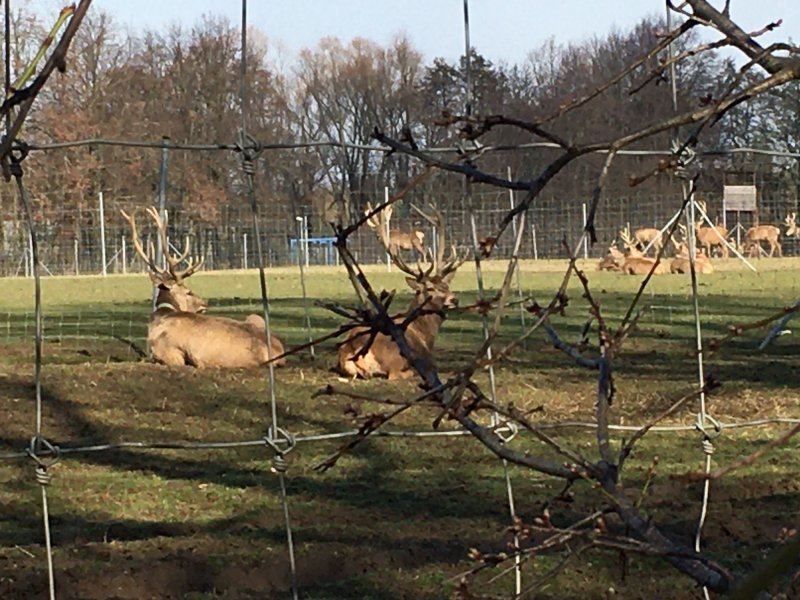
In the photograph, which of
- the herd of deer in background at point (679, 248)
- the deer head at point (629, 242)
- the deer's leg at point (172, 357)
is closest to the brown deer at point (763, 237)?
the herd of deer in background at point (679, 248)

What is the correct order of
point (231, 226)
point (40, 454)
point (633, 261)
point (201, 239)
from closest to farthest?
point (40, 454) → point (201, 239) → point (231, 226) → point (633, 261)

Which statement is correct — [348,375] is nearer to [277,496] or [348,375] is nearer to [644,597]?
[277,496]

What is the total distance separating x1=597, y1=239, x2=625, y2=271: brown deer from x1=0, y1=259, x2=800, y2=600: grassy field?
18.5 m

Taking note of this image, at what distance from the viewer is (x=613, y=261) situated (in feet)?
111

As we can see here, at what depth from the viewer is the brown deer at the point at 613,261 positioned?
33.5 metres

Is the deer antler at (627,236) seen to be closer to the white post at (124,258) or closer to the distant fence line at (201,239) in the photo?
the distant fence line at (201,239)

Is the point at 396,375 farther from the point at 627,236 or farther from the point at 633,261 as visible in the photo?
the point at 633,261

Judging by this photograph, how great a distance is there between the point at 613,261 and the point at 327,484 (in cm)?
2722

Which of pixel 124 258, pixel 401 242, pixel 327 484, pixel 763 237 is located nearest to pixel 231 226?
pixel 124 258

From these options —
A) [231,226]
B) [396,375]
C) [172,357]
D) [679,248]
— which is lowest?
[396,375]

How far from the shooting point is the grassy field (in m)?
4.81

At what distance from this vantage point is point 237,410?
10117 mm

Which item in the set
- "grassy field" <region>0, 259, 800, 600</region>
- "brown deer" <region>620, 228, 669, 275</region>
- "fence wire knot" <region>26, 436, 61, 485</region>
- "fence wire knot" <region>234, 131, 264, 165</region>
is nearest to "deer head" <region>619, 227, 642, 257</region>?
"brown deer" <region>620, 228, 669, 275</region>

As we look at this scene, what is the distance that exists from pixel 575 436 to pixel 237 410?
2.79m
